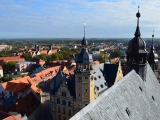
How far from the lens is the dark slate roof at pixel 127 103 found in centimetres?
1211

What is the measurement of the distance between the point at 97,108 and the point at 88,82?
2675 cm

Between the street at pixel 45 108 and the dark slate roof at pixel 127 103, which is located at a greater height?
the dark slate roof at pixel 127 103

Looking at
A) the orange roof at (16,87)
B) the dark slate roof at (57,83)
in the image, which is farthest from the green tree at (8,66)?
the dark slate roof at (57,83)

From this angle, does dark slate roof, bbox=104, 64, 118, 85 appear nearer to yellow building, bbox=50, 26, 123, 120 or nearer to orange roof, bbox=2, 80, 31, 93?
yellow building, bbox=50, 26, 123, 120

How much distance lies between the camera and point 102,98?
44.3ft

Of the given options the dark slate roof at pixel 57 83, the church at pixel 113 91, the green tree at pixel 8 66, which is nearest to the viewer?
the church at pixel 113 91

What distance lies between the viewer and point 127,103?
15.5 metres

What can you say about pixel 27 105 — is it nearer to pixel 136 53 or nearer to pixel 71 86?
pixel 71 86

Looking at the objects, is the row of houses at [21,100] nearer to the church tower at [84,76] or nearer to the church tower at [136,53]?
the church tower at [84,76]

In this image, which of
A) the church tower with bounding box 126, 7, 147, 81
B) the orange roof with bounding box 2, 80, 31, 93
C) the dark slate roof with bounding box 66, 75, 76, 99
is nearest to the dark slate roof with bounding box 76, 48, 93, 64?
the dark slate roof with bounding box 66, 75, 76, 99

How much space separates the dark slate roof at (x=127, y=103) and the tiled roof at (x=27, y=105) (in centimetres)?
2938

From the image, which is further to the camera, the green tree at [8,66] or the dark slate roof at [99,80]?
the green tree at [8,66]

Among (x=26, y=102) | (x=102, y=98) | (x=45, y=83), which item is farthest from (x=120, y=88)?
(x=45, y=83)

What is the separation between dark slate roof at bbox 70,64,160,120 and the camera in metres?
12.1
